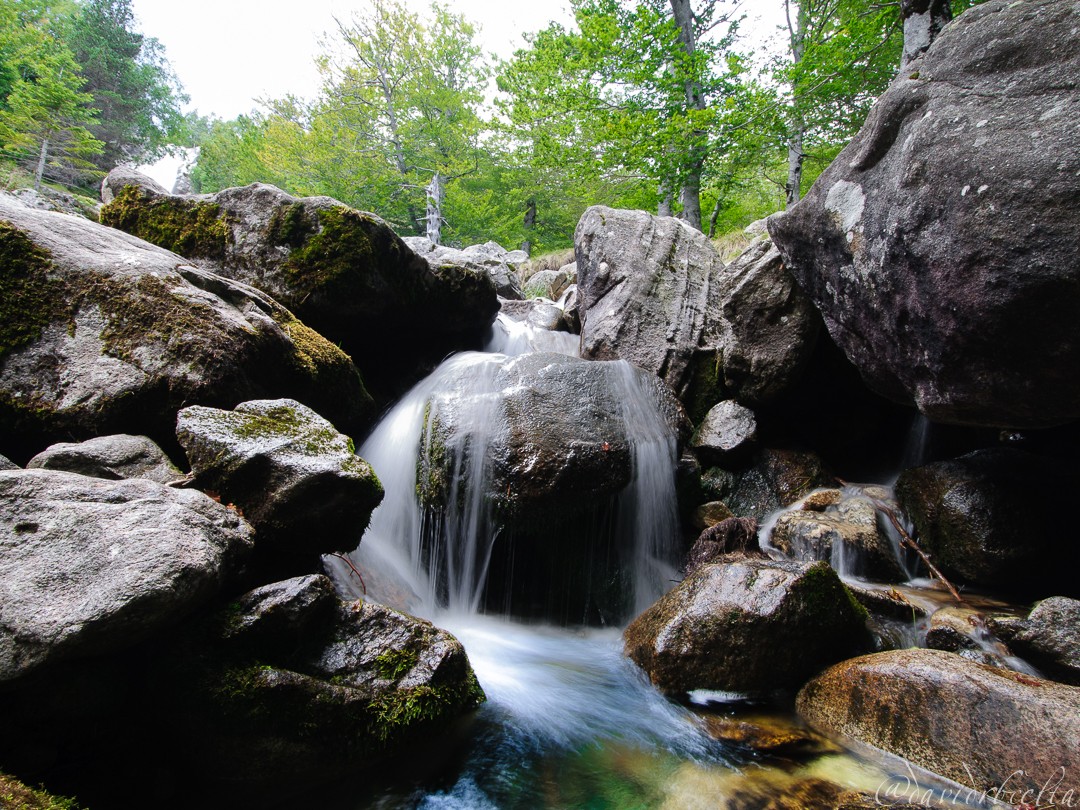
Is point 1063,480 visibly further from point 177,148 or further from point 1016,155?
point 177,148

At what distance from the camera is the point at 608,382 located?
225 inches

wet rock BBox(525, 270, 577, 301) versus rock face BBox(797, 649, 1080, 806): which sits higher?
wet rock BBox(525, 270, 577, 301)

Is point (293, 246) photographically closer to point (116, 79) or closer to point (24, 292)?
point (24, 292)

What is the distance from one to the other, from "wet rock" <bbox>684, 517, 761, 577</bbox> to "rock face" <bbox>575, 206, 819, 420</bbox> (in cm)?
202

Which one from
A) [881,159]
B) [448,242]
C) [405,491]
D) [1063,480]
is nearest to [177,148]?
[448,242]

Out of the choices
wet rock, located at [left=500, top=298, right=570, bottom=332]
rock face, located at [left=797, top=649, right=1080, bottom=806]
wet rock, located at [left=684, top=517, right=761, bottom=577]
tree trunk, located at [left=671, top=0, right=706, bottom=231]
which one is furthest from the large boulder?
tree trunk, located at [left=671, top=0, right=706, bottom=231]

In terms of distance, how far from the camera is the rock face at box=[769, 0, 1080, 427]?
321 cm

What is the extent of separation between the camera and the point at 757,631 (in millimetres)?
3508

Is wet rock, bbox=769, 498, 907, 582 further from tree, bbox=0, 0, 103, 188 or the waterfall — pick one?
tree, bbox=0, 0, 103, 188

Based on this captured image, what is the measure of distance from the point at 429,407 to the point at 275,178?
25.8 meters

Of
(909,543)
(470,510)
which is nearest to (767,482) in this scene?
(909,543)

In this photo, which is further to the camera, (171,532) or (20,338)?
(20,338)

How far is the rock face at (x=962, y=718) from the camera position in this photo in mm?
2490

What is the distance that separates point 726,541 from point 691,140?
30.6 feet
